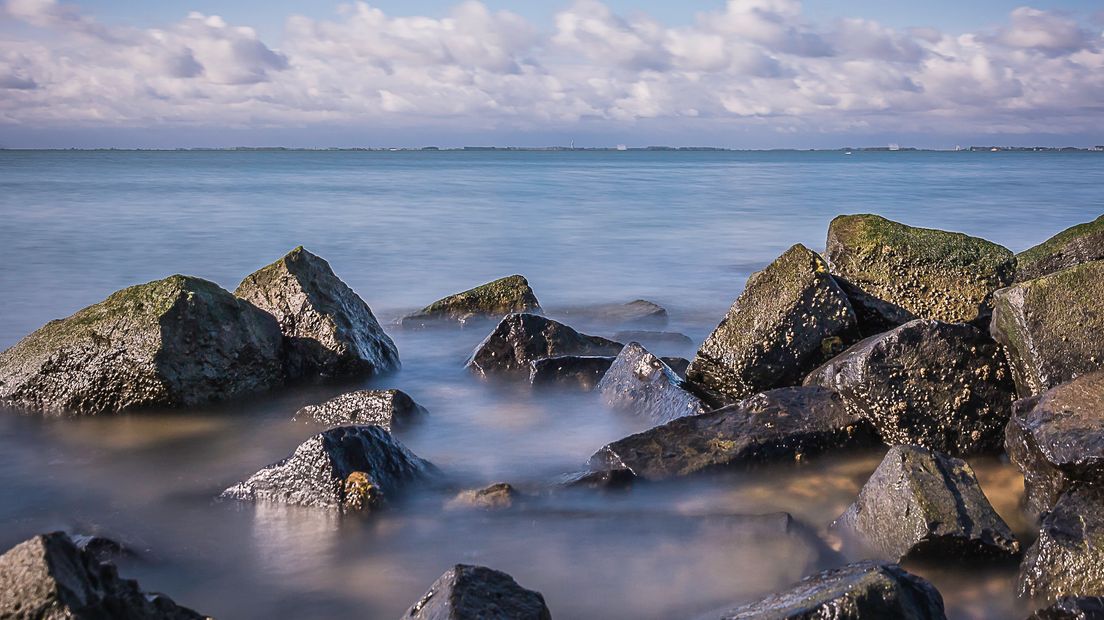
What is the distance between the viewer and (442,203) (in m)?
30.7

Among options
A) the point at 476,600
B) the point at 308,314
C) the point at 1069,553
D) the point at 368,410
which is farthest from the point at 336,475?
the point at 1069,553

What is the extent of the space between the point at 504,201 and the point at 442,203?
234 centimetres

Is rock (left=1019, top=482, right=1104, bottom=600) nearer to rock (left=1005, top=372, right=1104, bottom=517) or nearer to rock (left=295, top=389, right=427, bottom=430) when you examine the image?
rock (left=1005, top=372, right=1104, bottom=517)

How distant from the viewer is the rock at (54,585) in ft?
7.46

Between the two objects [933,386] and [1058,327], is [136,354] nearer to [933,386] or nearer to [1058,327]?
[933,386]

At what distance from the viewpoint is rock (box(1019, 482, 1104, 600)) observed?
351 cm

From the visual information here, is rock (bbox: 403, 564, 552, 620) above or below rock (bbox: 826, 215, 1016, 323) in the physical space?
below

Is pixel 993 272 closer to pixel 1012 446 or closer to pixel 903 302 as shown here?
pixel 903 302

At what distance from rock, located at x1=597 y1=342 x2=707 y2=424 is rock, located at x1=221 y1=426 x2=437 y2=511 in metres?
1.88

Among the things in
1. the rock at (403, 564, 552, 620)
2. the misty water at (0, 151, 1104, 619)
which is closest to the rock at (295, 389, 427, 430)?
the misty water at (0, 151, 1104, 619)

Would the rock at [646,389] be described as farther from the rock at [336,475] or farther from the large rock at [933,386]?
the rock at [336,475]

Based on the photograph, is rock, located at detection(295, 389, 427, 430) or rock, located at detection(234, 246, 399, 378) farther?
rock, located at detection(234, 246, 399, 378)

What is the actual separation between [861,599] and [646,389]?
3439 millimetres

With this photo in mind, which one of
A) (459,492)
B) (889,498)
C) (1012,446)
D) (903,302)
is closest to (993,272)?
(903,302)
